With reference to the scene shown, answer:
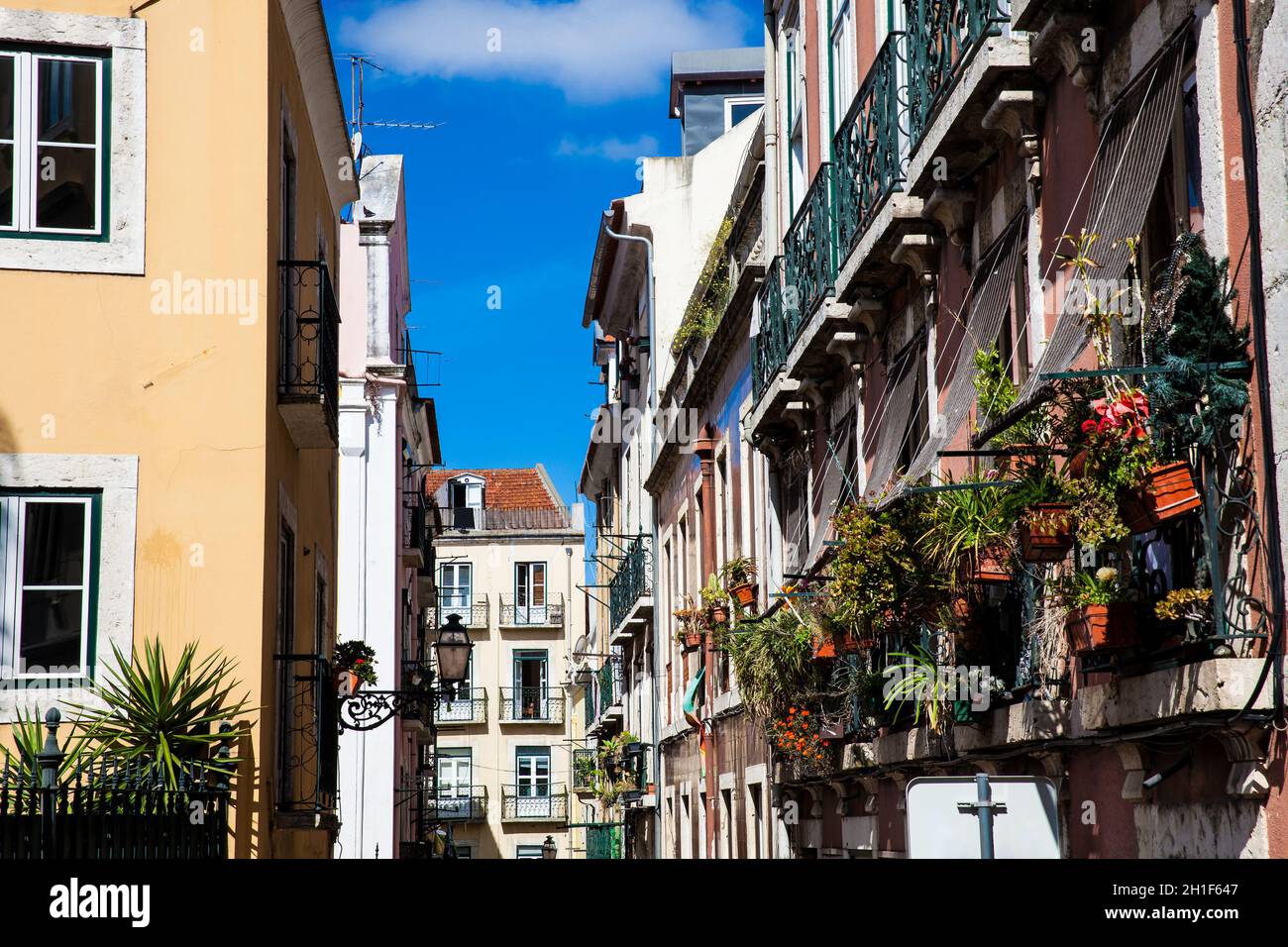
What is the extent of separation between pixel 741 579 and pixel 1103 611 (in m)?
11.1

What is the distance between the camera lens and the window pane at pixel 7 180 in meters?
11.0

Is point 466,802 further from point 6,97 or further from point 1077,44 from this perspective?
point 1077,44

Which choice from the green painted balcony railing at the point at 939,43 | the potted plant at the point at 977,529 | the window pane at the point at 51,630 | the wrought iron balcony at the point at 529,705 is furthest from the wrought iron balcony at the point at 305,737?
the wrought iron balcony at the point at 529,705

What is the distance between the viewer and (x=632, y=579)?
32.2m

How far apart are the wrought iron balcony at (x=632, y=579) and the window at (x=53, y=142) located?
63.7 feet

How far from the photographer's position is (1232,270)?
6.51 metres

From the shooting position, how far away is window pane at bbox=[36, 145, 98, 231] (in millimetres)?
11102

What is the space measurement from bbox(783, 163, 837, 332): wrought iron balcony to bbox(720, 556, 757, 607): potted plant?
10.3 feet

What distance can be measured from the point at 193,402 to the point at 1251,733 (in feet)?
23.6

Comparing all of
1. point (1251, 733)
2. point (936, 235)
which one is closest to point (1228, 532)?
point (1251, 733)

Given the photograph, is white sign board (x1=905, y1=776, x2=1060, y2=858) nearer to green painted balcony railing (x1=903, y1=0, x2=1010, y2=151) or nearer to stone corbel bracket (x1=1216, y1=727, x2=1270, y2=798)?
stone corbel bracket (x1=1216, y1=727, x2=1270, y2=798)

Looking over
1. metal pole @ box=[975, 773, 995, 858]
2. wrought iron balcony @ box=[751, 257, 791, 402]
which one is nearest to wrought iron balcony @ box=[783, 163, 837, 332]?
wrought iron balcony @ box=[751, 257, 791, 402]
